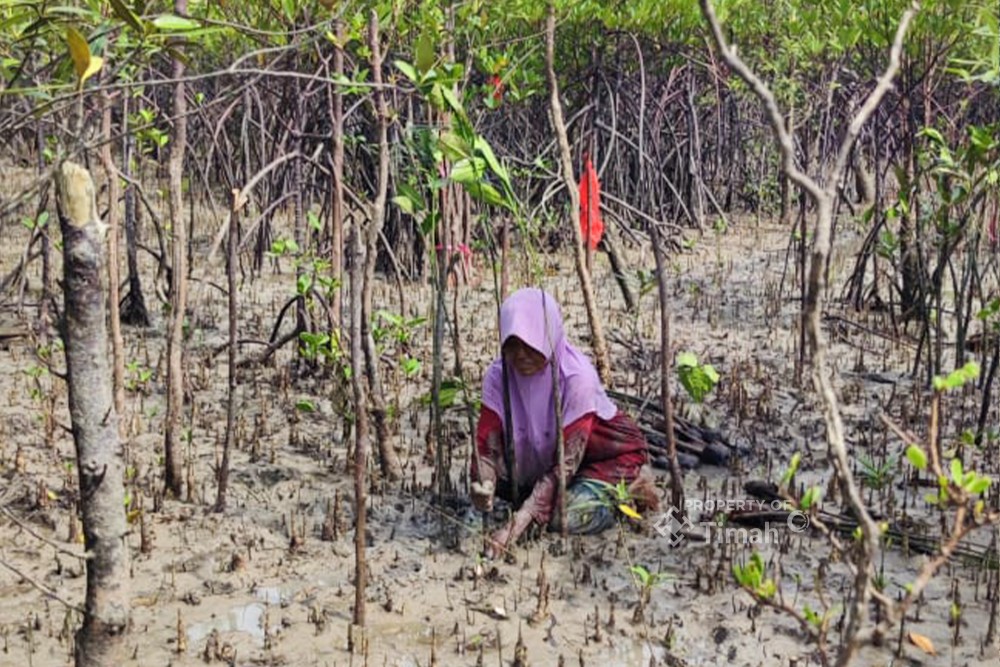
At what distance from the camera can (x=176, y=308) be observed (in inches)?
131

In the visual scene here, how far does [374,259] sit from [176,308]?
1.93 ft

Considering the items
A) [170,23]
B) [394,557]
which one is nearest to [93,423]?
[170,23]

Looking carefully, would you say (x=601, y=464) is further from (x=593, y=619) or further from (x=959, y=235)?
(x=959, y=235)

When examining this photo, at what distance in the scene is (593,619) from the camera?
9.14ft

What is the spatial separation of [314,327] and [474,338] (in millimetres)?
998

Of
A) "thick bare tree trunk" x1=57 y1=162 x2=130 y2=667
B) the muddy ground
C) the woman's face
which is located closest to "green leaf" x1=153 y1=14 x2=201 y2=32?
"thick bare tree trunk" x1=57 y1=162 x2=130 y2=667

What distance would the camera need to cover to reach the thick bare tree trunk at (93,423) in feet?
5.74

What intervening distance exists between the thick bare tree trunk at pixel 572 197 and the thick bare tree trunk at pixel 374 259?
1.80ft

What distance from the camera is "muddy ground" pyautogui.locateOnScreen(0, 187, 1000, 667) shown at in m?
2.69

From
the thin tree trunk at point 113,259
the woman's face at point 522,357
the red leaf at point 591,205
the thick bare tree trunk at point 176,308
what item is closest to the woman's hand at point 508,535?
the woman's face at point 522,357

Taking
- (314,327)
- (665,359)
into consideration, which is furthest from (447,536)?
(314,327)

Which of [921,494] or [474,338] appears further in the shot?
[474,338]

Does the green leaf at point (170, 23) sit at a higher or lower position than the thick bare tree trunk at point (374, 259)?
higher

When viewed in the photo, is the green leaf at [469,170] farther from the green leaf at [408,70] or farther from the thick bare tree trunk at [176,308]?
the thick bare tree trunk at [176,308]
